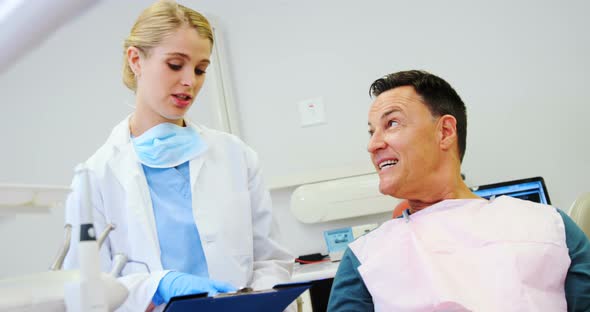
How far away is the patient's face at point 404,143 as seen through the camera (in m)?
1.21

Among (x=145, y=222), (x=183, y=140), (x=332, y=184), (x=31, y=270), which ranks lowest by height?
(x=31, y=270)

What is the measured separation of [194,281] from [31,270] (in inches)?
80.2

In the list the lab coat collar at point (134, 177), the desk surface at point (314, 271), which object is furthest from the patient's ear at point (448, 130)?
the desk surface at point (314, 271)

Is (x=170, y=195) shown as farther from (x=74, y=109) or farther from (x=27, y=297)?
(x=74, y=109)

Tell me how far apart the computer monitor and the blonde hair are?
141 cm

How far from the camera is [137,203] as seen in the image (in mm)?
1396

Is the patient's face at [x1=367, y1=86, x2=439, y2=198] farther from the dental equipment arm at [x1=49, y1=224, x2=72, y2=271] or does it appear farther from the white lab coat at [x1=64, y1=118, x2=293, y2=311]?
the dental equipment arm at [x1=49, y1=224, x2=72, y2=271]

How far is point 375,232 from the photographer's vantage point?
122cm

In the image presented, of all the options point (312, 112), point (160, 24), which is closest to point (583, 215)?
point (160, 24)

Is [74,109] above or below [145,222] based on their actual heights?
above

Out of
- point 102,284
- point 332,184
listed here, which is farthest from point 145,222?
point 332,184

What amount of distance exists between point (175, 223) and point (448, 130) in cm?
66

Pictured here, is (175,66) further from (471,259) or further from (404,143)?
(471,259)

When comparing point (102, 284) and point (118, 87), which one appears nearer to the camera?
A: point (102, 284)
